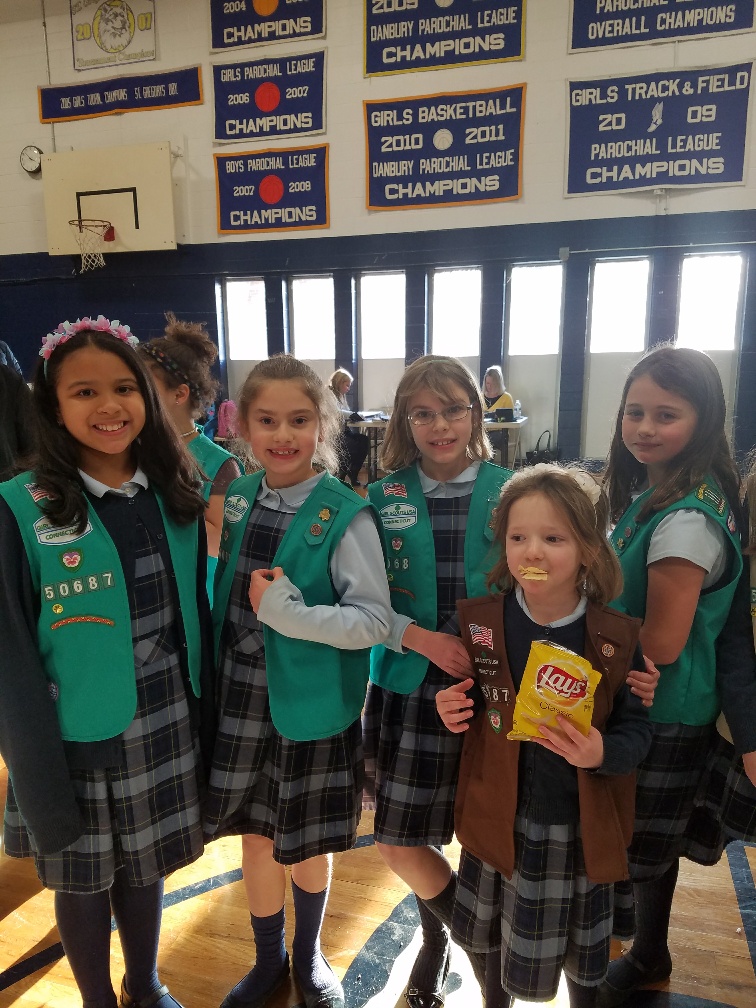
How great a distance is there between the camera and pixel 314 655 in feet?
4.06

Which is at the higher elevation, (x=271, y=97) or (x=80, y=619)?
(x=271, y=97)

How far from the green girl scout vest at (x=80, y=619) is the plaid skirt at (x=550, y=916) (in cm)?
74

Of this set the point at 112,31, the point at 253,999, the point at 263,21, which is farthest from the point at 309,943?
the point at 112,31

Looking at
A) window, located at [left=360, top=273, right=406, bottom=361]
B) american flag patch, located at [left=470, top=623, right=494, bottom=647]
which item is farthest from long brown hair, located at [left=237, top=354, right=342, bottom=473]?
window, located at [left=360, top=273, right=406, bottom=361]

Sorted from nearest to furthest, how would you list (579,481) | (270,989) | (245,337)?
(579,481), (270,989), (245,337)

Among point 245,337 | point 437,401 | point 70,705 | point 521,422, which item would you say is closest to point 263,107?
point 245,337

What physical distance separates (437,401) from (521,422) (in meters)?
5.15

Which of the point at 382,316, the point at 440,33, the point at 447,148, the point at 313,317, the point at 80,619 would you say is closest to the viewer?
the point at 80,619

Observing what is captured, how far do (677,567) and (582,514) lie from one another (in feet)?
0.92

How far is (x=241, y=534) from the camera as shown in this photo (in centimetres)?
131

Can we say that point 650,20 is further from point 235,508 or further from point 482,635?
point 482,635

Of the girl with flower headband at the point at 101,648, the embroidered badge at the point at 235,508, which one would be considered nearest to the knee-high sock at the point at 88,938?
the girl with flower headband at the point at 101,648

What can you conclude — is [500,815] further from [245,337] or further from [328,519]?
[245,337]

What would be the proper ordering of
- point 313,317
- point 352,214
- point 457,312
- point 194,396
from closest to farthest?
point 194,396
point 352,214
point 457,312
point 313,317
